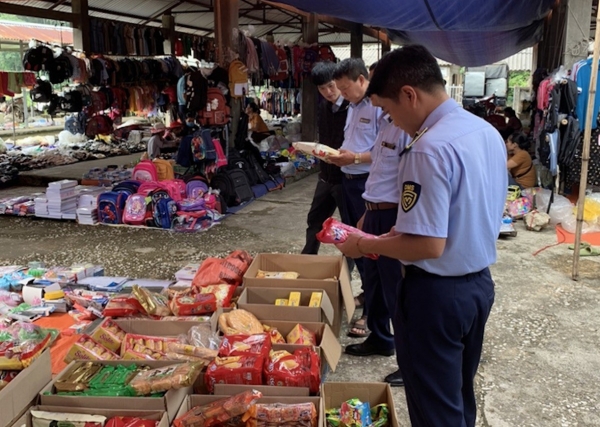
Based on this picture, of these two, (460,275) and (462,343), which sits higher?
(460,275)

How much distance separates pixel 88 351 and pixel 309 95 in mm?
9552

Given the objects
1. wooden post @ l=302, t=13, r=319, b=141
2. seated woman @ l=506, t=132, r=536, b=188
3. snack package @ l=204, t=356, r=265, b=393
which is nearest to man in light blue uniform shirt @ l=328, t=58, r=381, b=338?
snack package @ l=204, t=356, r=265, b=393

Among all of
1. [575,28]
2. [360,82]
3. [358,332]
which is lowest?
[358,332]

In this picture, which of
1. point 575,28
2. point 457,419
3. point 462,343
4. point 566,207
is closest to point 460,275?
point 462,343

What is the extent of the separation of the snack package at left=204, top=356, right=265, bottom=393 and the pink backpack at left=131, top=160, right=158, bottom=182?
190 inches

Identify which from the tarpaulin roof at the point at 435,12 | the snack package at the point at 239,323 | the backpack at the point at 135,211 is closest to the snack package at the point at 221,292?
the snack package at the point at 239,323

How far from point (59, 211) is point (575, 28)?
653 centimetres

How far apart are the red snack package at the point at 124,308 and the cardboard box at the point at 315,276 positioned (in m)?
0.61

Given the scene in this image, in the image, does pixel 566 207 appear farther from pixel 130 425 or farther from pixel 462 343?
pixel 130 425

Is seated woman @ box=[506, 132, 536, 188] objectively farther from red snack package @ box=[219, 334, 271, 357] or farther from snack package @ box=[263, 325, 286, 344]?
red snack package @ box=[219, 334, 271, 357]

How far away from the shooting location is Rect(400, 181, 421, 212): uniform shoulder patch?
1.60m

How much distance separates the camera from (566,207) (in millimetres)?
6293

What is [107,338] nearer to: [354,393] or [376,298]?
[354,393]

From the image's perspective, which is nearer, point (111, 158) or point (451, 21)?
point (451, 21)
